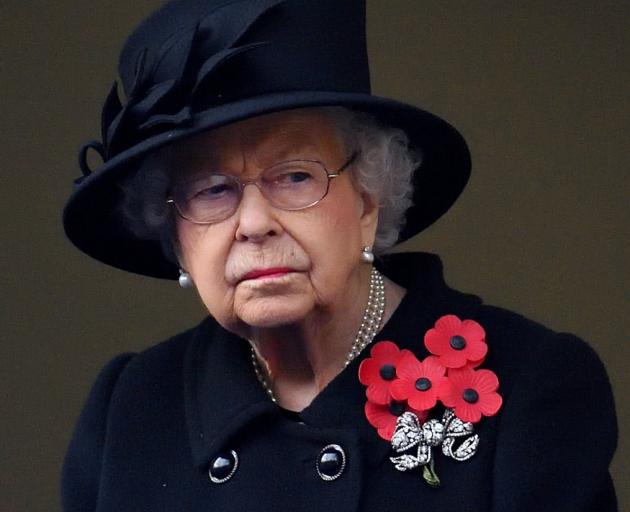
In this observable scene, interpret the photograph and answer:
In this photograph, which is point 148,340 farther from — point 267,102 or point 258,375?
point 267,102

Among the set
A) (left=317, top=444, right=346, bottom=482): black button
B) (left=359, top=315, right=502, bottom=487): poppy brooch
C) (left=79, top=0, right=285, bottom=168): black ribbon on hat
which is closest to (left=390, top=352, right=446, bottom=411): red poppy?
(left=359, top=315, right=502, bottom=487): poppy brooch

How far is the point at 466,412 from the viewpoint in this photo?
2482 mm

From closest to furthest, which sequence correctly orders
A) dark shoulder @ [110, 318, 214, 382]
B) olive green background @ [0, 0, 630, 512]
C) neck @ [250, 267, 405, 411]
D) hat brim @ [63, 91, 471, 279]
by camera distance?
1. hat brim @ [63, 91, 471, 279]
2. neck @ [250, 267, 405, 411]
3. dark shoulder @ [110, 318, 214, 382]
4. olive green background @ [0, 0, 630, 512]

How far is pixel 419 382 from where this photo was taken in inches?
99.7

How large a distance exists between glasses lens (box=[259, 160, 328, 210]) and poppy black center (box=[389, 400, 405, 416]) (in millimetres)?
335

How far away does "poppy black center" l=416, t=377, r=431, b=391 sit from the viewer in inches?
99.3

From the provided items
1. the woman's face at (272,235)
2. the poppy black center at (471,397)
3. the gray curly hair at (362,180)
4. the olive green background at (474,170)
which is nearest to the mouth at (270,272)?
the woman's face at (272,235)

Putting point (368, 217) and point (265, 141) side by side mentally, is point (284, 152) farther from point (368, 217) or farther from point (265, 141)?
point (368, 217)

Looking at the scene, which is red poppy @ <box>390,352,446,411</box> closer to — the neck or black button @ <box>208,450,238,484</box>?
the neck

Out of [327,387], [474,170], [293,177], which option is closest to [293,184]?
[293,177]

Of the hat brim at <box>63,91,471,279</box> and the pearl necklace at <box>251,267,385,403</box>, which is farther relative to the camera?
the pearl necklace at <box>251,267,385,403</box>

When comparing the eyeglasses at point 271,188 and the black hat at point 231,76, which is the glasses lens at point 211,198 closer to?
the eyeglasses at point 271,188

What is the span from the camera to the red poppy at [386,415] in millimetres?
2518

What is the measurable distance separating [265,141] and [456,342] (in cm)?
43
